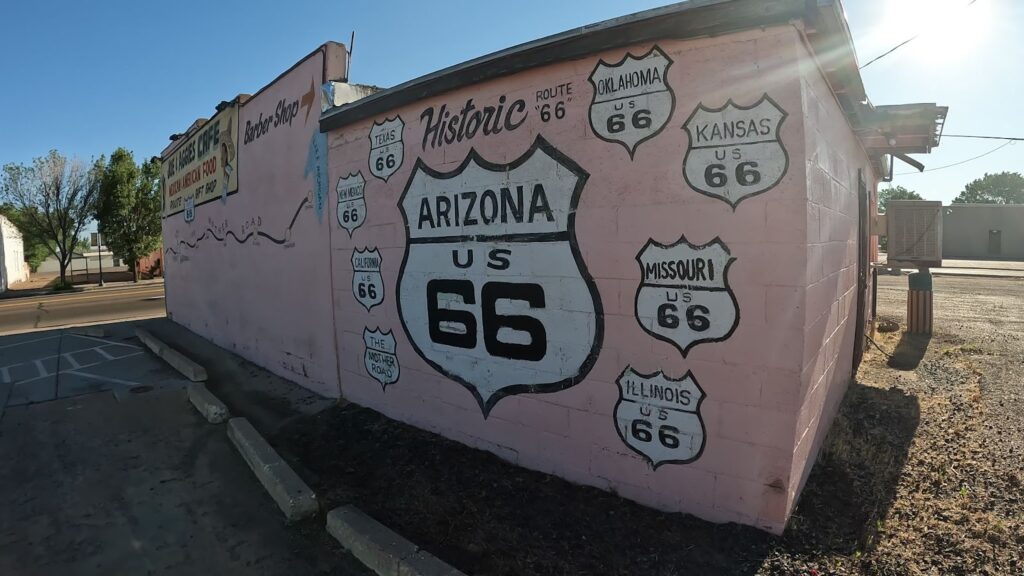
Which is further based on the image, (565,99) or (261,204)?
(261,204)

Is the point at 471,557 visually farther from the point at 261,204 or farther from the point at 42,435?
the point at 261,204

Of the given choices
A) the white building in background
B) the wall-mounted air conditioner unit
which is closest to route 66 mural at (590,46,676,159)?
the wall-mounted air conditioner unit

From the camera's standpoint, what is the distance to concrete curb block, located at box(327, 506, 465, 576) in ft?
9.48

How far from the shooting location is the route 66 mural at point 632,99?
3.33m

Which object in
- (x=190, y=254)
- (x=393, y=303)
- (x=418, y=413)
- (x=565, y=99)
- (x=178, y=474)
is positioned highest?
(x=565, y=99)

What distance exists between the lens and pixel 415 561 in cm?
294

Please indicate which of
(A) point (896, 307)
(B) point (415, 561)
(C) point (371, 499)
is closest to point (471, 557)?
(B) point (415, 561)

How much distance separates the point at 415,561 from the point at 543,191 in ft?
8.42

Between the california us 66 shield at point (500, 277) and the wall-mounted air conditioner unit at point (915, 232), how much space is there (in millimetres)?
7196

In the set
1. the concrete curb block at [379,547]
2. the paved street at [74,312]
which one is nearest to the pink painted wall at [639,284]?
the concrete curb block at [379,547]

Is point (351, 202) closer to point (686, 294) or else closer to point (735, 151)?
point (686, 294)

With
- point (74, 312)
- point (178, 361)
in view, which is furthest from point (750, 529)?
point (74, 312)

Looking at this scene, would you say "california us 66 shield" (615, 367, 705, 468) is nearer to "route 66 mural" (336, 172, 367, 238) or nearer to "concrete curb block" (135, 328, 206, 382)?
"route 66 mural" (336, 172, 367, 238)

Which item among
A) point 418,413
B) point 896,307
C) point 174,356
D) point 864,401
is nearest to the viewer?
point 418,413
